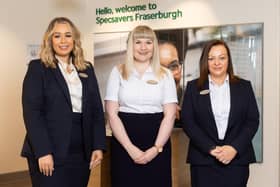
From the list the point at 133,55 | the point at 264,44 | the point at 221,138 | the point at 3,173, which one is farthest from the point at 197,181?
the point at 3,173

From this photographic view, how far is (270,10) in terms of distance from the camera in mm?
4742

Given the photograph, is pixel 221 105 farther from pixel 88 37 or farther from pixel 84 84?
pixel 88 37

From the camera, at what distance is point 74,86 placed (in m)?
2.57

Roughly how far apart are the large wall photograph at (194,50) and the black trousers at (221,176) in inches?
68.5

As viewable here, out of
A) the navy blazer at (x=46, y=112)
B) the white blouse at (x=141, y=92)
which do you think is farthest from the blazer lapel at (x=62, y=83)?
the white blouse at (x=141, y=92)

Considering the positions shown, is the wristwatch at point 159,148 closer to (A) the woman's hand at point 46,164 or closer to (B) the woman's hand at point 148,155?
(B) the woman's hand at point 148,155

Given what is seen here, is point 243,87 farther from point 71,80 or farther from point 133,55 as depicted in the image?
point 71,80

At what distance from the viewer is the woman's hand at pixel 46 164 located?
2.40 metres

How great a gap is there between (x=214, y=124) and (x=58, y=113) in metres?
1.08

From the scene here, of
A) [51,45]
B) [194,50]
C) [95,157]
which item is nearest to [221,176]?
[95,157]

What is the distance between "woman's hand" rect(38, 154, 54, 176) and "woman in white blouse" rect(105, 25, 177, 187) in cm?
62

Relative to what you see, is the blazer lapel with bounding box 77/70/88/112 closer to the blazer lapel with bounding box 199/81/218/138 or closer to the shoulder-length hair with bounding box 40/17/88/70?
the shoulder-length hair with bounding box 40/17/88/70

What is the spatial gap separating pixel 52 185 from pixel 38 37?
13.6 feet

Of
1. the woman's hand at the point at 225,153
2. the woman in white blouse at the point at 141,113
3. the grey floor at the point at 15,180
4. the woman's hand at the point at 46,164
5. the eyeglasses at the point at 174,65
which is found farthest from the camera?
the grey floor at the point at 15,180
